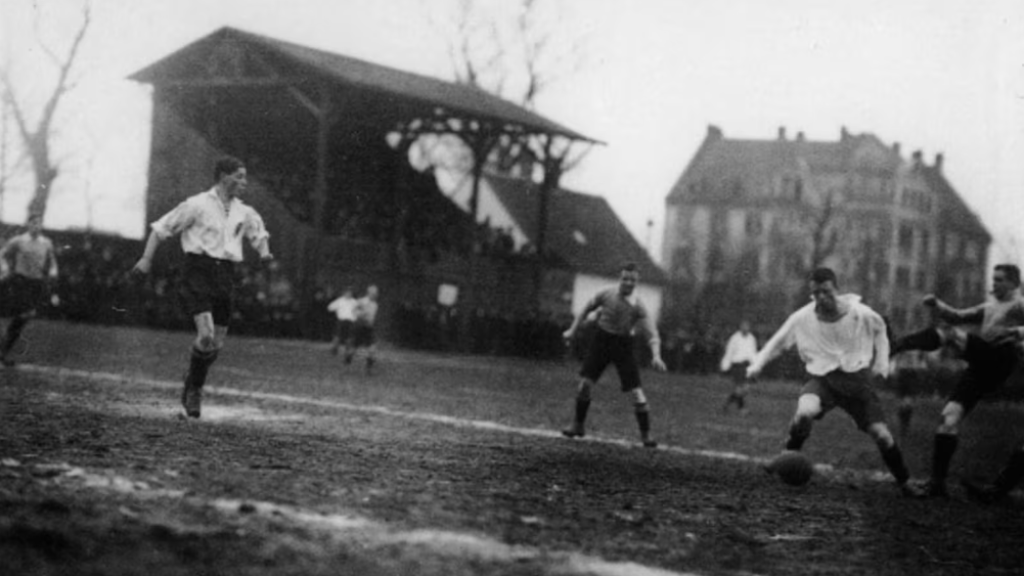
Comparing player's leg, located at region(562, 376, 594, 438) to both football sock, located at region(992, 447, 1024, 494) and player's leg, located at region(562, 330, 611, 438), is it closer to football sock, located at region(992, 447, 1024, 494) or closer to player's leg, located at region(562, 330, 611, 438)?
A: player's leg, located at region(562, 330, 611, 438)

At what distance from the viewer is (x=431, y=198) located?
44844 mm

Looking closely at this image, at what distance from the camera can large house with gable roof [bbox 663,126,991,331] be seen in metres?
80.9

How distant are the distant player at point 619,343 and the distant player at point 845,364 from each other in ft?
9.96

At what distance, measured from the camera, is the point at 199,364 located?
36.4ft

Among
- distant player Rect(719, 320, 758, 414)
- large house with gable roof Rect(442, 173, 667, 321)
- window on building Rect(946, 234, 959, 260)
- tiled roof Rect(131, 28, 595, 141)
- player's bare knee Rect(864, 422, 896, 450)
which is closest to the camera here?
player's bare knee Rect(864, 422, 896, 450)

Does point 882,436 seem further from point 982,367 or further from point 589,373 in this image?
point 589,373

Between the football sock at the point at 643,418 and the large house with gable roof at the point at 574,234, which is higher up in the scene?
the large house with gable roof at the point at 574,234

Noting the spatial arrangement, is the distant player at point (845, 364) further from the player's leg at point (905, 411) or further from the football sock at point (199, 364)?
the player's leg at point (905, 411)

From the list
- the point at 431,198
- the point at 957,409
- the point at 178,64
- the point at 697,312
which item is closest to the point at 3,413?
the point at 957,409

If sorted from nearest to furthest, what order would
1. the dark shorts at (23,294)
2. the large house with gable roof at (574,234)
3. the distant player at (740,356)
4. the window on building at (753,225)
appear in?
1. the dark shorts at (23,294)
2. the distant player at (740,356)
3. the large house with gable roof at (574,234)
4. the window on building at (753,225)

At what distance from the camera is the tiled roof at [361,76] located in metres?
36.5

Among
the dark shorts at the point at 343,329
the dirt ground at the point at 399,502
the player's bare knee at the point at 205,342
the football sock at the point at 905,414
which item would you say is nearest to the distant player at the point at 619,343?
the dirt ground at the point at 399,502

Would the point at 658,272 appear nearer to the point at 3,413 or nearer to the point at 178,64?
the point at 178,64

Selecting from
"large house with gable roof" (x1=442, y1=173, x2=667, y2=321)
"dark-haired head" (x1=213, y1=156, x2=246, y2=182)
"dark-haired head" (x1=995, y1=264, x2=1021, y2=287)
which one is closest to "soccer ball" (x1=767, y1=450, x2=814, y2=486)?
"dark-haired head" (x1=995, y1=264, x2=1021, y2=287)
